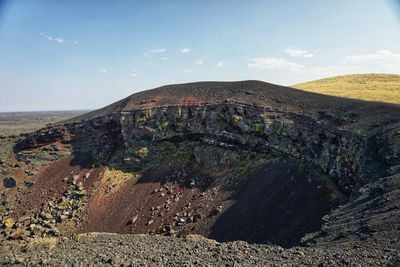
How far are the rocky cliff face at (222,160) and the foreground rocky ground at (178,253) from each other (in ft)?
7.26

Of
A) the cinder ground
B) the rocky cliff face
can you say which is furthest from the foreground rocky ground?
the rocky cliff face

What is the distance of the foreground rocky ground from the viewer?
521 inches

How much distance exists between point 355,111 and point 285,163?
23.4ft

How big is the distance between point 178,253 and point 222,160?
56.1 feet

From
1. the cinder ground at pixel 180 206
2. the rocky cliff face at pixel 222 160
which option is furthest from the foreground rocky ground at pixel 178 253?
the rocky cliff face at pixel 222 160

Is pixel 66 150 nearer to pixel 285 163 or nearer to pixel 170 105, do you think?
pixel 170 105

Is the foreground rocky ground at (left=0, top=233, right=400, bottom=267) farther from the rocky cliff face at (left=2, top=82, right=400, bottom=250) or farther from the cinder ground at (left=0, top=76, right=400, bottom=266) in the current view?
the rocky cliff face at (left=2, top=82, right=400, bottom=250)

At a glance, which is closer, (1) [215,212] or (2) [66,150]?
(1) [215,212]

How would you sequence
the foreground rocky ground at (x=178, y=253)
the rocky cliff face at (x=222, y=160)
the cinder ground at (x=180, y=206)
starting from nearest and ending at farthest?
the foreground rocky ground at (x=178, y=253) → the cinder ground at (x=180, y=206) → the rocky cliff face at (x=222, y=160)

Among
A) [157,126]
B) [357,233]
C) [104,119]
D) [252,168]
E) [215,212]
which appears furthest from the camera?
[104,119]

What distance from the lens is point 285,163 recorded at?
29.1 m

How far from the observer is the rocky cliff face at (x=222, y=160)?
2339 cm

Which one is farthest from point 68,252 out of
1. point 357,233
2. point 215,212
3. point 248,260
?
point 357,233

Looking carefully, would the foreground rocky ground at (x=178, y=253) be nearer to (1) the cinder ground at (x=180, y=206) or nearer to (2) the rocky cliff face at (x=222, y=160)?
(1) the cinder ground at (x=180, y=206)
